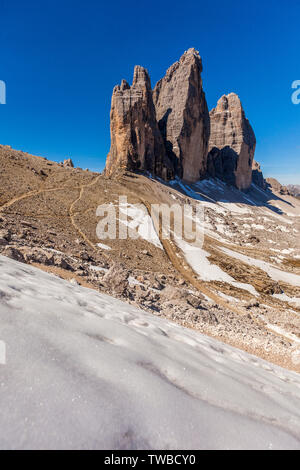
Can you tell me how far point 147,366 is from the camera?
8.30 ft

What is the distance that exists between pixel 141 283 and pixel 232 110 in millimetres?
118152

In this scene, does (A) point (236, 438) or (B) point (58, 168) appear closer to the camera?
(A) point (236, 438)

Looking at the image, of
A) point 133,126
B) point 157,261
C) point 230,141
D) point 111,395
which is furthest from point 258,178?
point 111,395

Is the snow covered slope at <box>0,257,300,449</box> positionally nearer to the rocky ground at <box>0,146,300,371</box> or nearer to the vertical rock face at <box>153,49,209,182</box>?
the rocky ground at <box>0,146,300,371</box>

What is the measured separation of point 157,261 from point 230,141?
105 m

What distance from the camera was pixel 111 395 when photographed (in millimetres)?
1837

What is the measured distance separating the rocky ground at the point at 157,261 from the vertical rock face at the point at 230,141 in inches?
2643

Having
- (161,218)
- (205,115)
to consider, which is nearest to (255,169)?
(205,115)

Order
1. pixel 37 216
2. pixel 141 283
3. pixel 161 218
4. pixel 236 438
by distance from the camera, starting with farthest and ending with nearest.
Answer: pixel 161 218 → pixel 37 216 → pixel 141 283 → pixel 236 438

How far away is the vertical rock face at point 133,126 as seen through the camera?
203 feet

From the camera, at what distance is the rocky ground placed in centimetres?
859

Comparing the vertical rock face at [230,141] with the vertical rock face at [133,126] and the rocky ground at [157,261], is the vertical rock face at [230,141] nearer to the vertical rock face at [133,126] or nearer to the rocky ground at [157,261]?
the vertical rock face at [133,126]

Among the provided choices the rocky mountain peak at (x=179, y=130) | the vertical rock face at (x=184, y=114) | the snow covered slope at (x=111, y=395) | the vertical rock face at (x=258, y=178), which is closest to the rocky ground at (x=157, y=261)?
the snow covered slope at (x=111, y=395)

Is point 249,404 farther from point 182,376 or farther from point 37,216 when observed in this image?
point 37,216
